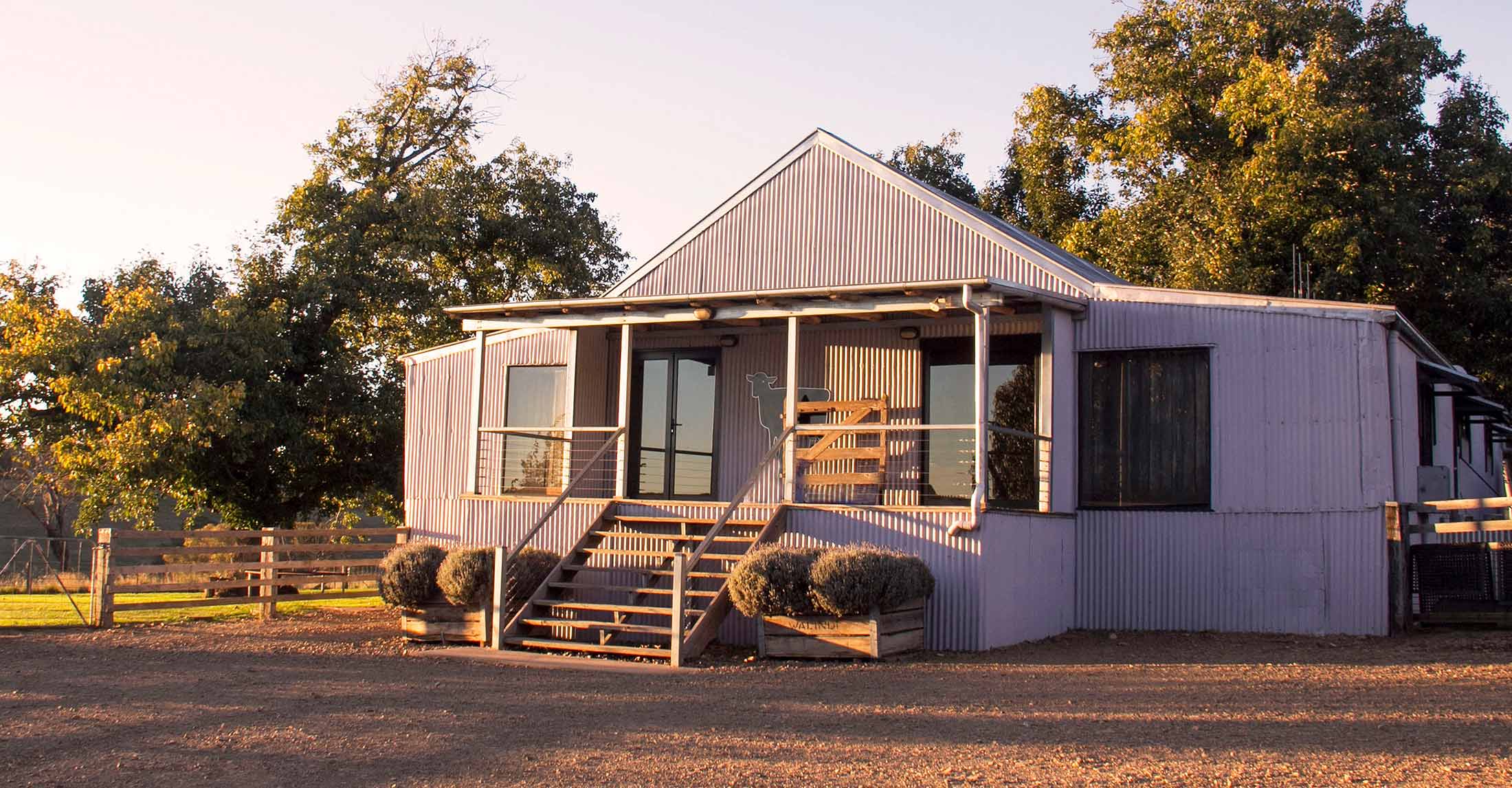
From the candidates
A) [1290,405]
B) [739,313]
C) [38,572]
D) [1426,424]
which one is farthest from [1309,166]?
[38,572]

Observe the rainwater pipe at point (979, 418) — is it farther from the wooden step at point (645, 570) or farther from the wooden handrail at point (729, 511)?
the wooden step at point (645, 570)

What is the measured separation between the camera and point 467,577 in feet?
40.6

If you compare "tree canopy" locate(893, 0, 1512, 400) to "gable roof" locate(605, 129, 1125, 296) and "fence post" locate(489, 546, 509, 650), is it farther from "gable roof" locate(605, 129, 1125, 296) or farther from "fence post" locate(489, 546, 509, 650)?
"fence post" locate(489, 546, 509, 650)

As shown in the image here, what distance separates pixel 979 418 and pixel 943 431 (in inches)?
106

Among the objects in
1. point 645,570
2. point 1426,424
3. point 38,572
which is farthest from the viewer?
point 38,572

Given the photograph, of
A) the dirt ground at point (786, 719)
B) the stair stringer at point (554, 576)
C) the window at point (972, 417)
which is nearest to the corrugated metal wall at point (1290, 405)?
the window at point (972, 417)

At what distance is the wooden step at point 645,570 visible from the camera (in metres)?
12.1

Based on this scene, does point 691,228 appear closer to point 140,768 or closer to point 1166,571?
point 1166,571

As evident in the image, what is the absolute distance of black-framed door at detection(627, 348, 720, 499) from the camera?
52.2 feet

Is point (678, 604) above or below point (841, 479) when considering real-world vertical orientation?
below

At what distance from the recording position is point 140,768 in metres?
7.00

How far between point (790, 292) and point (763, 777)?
6859 millimetres

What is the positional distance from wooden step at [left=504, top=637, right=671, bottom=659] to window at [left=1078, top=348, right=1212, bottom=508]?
→ 5.13 metres

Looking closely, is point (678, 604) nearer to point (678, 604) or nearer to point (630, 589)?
point (678, 604)
